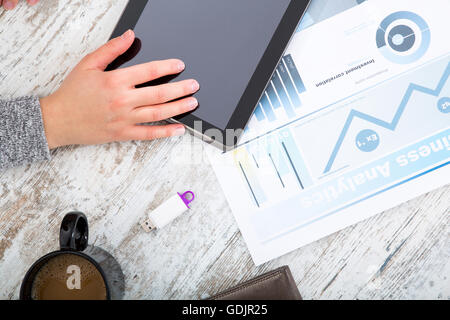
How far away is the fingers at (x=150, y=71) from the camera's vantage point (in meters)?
0.51

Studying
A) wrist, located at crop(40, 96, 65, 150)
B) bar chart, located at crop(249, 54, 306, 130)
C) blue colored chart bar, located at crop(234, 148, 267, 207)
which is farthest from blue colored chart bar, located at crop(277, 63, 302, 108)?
wrist, located at crop(40, 96, 65, 150)

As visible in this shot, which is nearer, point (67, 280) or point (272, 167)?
point (67, 280)

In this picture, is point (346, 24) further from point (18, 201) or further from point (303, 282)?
point (18, 201)

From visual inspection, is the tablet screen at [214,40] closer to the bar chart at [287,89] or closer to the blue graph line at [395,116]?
the bar chart at [287,89]

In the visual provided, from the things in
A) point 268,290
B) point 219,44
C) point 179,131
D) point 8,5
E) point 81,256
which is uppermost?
point 8,5

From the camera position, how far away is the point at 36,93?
58 centimetres

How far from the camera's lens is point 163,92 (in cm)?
52

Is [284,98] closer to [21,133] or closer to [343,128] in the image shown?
[343,128]

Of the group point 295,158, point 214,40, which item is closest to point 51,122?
point 214,40

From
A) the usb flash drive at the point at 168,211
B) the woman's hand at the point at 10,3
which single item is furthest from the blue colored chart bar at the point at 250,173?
the woman's hand at the point at 10,3

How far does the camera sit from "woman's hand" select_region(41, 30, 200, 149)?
1.69 ft
